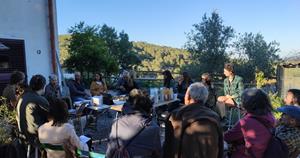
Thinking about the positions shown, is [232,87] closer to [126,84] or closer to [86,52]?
[126,84]

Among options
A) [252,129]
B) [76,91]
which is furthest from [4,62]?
[252,129]

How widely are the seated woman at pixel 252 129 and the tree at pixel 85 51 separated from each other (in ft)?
42.4

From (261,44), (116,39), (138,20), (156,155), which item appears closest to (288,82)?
(261,44)

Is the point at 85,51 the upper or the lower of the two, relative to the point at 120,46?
lower

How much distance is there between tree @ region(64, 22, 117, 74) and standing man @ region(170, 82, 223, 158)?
510 inches

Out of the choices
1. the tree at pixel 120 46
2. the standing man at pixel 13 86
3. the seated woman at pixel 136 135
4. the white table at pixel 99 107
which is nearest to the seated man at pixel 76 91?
the white table at pixel 99 107

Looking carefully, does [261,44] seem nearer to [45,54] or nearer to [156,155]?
[45,54]

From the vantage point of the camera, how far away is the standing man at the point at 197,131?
2645mm

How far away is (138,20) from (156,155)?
33.1 metres

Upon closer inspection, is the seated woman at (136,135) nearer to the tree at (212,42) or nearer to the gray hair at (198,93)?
the gray hair at (198,93)

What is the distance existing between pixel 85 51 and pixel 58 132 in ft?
40.1

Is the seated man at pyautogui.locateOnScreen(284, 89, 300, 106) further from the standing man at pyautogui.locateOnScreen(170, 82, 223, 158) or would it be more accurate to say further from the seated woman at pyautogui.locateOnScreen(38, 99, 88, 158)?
the seated woman at pyautogui.locateOnScreen(38, 99, 88, 158)

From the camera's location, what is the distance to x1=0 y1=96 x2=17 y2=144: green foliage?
4257 mm

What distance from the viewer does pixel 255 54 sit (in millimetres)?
16391
